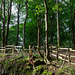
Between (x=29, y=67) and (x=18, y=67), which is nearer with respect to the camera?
(x=29, y=67)

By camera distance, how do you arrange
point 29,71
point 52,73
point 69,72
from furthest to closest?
point 29,71 → point 52,73 → point 69,72

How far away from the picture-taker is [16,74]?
719 cm

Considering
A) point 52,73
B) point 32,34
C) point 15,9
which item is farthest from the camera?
point 32,34

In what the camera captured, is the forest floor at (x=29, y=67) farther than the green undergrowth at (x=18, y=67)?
No

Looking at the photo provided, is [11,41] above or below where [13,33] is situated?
below

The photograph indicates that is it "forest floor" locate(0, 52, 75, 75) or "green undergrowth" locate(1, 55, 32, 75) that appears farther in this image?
"green undergrowth" locate(1, 55, 32, 75)

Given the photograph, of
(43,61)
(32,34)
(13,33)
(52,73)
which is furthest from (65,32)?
(52,73)

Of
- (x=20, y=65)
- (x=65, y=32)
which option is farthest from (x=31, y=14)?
(x=20, y=65)

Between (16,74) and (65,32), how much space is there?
876 inches

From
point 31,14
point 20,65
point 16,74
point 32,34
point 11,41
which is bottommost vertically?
point 16,74

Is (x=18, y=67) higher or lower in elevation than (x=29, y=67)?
lower

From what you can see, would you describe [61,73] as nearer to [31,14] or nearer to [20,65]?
[20,65]

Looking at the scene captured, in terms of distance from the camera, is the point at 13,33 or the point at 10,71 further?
the point at 13,33

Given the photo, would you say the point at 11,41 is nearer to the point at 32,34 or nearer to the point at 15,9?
the point at 32,34
